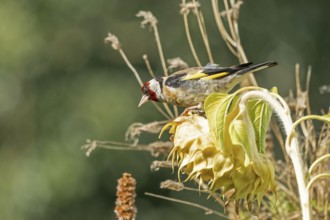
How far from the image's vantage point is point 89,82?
Answer: 33.1 ft

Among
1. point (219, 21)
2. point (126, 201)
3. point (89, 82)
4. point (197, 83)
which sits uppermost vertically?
point (89, 82)

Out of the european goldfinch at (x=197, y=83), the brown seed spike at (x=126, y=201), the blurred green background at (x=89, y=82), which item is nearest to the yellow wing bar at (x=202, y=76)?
the european goldfinch at (x=197, y=83)

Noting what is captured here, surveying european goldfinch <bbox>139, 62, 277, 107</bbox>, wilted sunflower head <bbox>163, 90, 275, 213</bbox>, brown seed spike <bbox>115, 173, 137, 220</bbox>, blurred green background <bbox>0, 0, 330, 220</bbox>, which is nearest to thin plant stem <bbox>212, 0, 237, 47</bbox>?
european goldfinch <bbox>139, 62, 277, 107</bbox>

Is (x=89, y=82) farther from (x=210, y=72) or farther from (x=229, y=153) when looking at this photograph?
(x=229, y=153)

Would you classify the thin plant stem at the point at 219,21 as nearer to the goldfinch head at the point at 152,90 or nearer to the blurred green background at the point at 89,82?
the goldfinch head at the point at 152,90

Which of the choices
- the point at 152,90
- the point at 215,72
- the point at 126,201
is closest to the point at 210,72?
the point at 215,72

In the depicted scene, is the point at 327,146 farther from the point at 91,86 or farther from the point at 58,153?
the point at 91,86

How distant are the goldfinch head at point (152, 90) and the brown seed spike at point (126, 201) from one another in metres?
1.18

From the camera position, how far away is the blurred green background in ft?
30.6

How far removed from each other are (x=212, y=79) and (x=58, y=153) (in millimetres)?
6098

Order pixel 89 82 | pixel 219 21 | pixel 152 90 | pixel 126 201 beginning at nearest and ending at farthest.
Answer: pixel 126 201
pixel 219 21
pixel 152 90
pixel 89 82

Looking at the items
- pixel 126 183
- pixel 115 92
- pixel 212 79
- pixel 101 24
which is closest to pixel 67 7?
pixel 101 24

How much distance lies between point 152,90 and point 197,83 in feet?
1.15

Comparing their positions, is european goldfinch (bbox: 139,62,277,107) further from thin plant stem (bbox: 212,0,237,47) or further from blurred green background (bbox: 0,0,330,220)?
blurred green background (bbox: 0,0,330,220)
